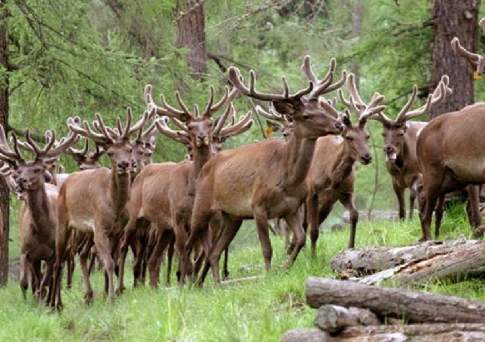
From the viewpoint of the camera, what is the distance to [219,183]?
12.5 meters

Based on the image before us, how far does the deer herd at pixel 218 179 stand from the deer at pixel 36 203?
0.6 inches

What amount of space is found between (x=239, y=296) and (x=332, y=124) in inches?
98.7

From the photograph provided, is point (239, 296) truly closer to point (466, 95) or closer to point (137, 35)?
point (466, 95)

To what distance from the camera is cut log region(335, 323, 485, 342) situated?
628cm

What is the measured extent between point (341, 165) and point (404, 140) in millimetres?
2333

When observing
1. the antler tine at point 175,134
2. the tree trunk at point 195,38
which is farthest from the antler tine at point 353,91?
the tree trunk at point 195,38

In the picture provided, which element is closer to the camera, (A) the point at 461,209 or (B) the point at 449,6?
(A) the point at 461,209

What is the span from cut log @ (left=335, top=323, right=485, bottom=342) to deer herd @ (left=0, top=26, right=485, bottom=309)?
4511 mm

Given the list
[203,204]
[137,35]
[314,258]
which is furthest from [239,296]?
[137,35]

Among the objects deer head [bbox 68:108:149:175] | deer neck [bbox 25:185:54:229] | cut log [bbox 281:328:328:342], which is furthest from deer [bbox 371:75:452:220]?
cut log [bbox 281:328:328:342]

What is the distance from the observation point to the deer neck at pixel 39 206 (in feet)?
44.6

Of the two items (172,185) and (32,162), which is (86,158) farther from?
(172,185)

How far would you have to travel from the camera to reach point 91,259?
54.5 feet

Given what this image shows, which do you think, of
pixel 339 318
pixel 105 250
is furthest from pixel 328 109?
pixel 339 318
